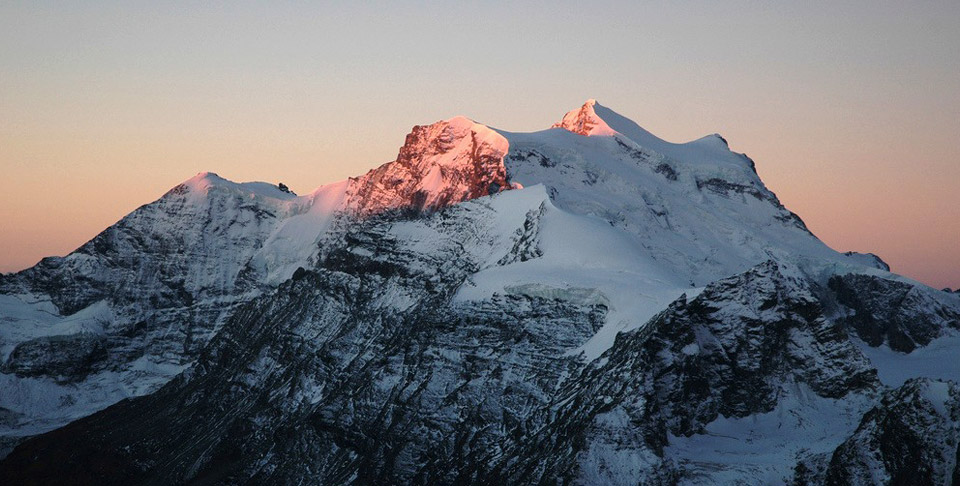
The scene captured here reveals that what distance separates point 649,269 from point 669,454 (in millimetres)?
36989

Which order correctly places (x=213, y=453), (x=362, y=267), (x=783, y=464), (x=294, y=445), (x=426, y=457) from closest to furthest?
(x=783, y=464), (x=426, y=457), (x=294, y=445), (x=213, y=453), (x=362, y=267)

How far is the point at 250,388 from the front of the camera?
194000 mm

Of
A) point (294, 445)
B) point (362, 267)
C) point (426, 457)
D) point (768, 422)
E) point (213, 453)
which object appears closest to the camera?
point (768, 422)

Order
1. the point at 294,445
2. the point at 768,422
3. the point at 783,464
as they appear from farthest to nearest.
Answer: the point at 294,445 < the point at 768,422 < the point at 783,464

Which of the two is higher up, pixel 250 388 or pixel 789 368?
pixel 789 368

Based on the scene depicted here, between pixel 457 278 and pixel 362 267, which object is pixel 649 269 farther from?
pixel 362 267

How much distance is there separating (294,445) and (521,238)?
33.9 m

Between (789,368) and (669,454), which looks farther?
(789,368)

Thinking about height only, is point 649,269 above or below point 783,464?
above

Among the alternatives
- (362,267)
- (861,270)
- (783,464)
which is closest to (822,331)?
(783,464)

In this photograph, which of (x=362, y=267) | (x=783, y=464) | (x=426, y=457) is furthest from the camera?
(x=362, y=267)

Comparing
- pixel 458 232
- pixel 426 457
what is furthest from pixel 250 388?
pixel 426 457

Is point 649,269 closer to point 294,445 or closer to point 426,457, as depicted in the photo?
point 426,457

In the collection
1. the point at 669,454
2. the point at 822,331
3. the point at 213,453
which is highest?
the point at 822,331
